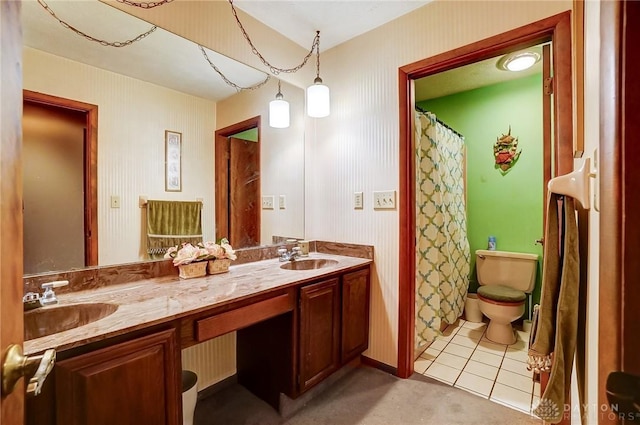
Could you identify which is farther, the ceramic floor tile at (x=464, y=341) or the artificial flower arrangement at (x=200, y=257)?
the ceramic floor tile at (x=464, y=341)

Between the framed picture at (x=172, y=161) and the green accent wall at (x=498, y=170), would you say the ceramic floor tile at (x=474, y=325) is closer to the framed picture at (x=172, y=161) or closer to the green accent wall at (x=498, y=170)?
the green accent wall at (x=498, y=170)

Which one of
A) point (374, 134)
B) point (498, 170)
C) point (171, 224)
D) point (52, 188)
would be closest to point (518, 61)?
point (498, 170)

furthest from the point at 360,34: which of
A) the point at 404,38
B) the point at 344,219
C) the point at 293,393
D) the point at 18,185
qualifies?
the point at 293,393

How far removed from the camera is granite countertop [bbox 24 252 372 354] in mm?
859

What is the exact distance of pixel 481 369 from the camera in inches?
80.8

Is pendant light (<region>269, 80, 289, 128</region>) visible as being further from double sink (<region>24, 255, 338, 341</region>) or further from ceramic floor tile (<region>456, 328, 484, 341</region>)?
ceramic floor tile (<region>456, 328, 484, 341</region>)

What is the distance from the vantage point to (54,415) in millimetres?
825

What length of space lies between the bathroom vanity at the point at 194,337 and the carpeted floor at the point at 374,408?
12 centimetres

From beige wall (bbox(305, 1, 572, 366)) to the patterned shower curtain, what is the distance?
0.36 m

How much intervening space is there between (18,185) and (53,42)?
1.19 metres

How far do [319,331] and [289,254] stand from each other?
62 cm

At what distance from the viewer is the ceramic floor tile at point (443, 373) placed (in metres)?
1.93

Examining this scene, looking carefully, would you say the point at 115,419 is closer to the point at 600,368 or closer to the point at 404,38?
the point at 600,368

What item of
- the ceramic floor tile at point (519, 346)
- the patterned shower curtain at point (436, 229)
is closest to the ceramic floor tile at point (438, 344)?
the patterned shower curtain at point (436, 229)
